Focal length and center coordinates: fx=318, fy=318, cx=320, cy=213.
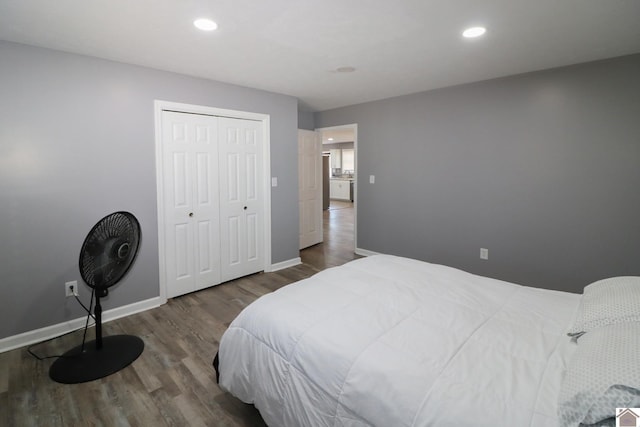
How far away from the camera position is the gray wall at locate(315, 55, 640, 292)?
286 cm

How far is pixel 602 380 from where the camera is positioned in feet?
3.01

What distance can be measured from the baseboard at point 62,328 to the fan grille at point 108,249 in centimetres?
89

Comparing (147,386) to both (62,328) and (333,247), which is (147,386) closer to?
(62,328)

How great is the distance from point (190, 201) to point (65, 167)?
42.6 inches

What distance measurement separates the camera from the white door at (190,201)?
3215 millimetres

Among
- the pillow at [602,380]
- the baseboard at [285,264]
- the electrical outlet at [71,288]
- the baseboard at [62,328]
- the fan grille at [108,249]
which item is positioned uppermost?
the fan grille at [108,249]

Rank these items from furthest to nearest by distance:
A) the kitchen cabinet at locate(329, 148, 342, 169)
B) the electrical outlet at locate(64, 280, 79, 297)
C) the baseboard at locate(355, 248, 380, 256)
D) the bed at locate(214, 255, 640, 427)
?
1. the kitchen cabinet at locate(329, 148, 342, 169)
2. the baseboard at locate(355, 248, 380, 256)
3. the electrical outlet at locate(64, 280, 79, 297)
4. the bed at locate(214, 255, 640, 427)

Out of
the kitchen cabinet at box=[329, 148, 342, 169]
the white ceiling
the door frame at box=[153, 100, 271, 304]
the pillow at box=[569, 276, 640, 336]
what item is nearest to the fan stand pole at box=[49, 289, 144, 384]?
the door frame at box=[153, 100, 271, 304]

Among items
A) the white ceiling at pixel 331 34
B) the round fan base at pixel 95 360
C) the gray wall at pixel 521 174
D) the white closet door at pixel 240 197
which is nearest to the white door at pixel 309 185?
the gray wall at pixel 521 174

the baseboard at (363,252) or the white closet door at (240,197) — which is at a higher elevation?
the white closet door at (240,197)

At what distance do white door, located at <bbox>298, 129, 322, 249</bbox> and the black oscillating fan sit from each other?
10.0 feet

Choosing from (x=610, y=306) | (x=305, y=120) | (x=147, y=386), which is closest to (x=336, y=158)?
(x=305, y=120)

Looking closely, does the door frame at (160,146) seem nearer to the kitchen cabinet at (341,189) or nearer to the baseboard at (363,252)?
the baseboard at (363,252)

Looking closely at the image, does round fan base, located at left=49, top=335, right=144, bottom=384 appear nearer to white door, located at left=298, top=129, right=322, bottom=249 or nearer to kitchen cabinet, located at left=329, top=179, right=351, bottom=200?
white door, located at left=298, top=129, right=322, bottom=249
